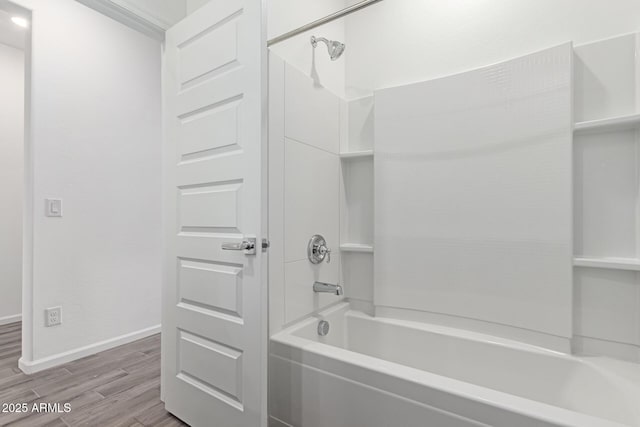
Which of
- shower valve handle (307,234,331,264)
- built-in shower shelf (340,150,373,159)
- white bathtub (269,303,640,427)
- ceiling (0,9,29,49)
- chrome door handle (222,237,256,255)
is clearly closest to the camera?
white bathtub (269,303,640,427)

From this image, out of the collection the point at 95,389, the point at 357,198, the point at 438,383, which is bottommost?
the point at 95,389

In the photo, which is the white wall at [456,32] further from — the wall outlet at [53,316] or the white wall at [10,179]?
the white wall at [10,179]

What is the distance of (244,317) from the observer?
1277 millimetres

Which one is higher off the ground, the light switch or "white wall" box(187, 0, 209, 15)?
"white wall" box(187, 0, 209, 15)

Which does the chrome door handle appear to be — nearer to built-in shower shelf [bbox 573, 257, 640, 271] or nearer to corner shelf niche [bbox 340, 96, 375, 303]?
corner shelf niche [bbox 340, 96, 375, 303]

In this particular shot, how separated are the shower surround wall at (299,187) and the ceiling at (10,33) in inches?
101

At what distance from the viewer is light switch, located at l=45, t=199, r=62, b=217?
2.11 metres

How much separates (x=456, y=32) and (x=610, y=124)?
910mm

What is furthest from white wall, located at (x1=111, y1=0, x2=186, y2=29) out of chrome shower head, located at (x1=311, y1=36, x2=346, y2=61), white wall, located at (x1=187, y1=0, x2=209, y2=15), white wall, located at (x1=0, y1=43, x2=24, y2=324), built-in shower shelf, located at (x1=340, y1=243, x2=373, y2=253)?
white wall, located at (x1=0, y1=43, x2=24, y2=324)

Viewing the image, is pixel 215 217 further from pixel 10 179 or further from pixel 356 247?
pixel 10 179

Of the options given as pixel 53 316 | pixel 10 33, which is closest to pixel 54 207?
pixel 53 316

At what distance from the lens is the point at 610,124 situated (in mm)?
1282

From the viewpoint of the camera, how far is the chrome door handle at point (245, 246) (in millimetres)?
1229

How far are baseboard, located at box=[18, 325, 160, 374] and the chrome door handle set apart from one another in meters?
1.90
